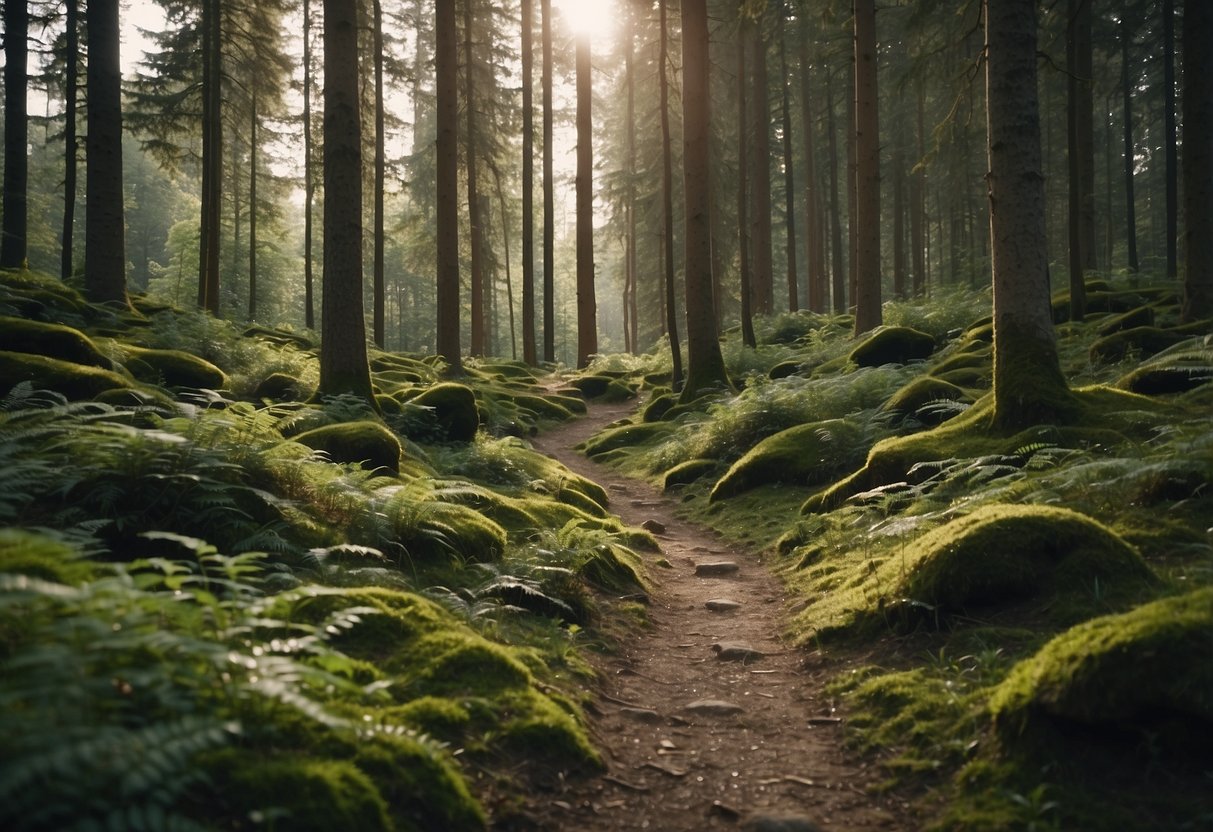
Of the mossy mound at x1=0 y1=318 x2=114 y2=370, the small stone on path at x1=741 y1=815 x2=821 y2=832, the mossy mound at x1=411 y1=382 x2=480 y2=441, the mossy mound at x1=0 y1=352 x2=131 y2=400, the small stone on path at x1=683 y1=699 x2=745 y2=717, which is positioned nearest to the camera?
the small stone on path at x1=741 y1=815 x2=821 y2=832

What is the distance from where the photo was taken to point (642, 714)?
471 centimetres

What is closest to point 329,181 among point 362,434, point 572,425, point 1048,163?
point 362,434

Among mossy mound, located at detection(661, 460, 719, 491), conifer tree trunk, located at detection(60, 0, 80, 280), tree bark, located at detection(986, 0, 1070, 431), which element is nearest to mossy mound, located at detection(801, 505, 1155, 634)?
tree bark, located at detection(986, 0, 1070, 431)

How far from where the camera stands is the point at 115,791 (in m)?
2.16

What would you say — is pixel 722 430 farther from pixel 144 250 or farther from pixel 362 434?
pixel 144 250

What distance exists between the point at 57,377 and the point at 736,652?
7058 mm

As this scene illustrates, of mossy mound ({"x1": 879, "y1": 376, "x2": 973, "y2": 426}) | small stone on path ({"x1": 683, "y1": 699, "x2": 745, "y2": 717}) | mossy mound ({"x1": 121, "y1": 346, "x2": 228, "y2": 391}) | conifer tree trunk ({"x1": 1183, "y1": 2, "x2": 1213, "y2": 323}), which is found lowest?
small stone on path ({"x1": 683, "y1": 699, "x2": 745, "y2": 717})

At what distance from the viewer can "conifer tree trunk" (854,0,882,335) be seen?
16.6m

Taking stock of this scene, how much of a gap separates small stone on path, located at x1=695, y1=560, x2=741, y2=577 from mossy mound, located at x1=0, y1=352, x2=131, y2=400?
6.18 meters

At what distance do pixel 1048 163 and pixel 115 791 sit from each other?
4721 cm

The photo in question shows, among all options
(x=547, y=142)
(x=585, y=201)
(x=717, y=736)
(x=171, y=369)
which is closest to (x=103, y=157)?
(x=171, y=369)

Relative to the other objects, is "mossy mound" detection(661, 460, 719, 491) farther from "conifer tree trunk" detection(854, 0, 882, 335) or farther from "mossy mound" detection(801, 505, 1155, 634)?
"conifer tree trunk" detection(854, 0, 882, 335)

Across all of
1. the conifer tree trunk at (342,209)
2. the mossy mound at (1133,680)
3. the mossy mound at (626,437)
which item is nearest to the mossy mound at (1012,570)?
the mossy mound at (1133,680)

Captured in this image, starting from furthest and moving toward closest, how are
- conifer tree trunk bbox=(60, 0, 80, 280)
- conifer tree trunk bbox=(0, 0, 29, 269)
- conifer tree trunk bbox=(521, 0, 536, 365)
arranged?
1. conifer tree trunk bbox=(521, 0, 536, 365)
2. conifer tree trunk bbox=(60, 0, 80, 280)
3. conifer tree trunk bbox=(0, 0, 29, 269)
